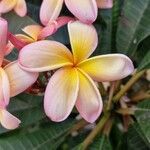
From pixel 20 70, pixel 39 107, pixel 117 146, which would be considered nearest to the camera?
pixel 20 70

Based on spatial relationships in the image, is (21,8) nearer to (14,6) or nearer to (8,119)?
(14,6)

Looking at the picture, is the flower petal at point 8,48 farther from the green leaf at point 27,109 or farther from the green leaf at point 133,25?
the green leaf at point 133,25

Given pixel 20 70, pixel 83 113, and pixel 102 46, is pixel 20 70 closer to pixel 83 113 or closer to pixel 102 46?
pixel 83 113

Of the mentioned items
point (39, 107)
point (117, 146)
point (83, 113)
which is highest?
point (83, 113)

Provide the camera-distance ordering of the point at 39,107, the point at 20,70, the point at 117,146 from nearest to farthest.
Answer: the point at 20,70, the point at 39,107, the point at 117,146

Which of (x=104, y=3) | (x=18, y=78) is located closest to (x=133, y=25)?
(x=104, y=3)

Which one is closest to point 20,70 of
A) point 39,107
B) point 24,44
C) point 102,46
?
point 24,44
